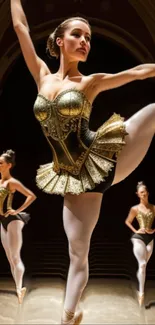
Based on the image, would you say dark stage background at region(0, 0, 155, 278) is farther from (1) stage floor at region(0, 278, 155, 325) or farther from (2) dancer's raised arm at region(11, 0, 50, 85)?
(2) dancer's raised arm at region(11, 0, 50, 85)

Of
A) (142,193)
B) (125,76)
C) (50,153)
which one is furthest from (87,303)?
(50,153)

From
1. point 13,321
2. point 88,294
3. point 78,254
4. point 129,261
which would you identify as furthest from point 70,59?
point 129,261

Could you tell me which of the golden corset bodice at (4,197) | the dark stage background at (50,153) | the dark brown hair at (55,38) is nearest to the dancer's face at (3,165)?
the golden corset bodice at (4,197)

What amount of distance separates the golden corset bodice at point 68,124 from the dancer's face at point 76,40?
206 millimetres

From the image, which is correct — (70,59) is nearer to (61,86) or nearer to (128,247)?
(61,86)

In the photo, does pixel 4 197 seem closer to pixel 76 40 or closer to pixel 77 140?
pixel 77 140

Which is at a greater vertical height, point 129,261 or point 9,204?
point 9,204

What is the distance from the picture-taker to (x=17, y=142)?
4844mm

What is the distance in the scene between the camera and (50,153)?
4.84 m

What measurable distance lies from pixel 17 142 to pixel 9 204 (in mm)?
1933

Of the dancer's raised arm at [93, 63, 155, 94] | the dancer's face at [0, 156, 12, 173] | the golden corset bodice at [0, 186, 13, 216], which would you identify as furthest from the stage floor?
the dancer's raised arm at [93, 63, 155, 94]

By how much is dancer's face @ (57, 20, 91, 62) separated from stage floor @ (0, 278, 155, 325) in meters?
1.39

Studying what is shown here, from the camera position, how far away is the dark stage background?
4.32 metres

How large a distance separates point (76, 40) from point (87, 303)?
1.64 m
